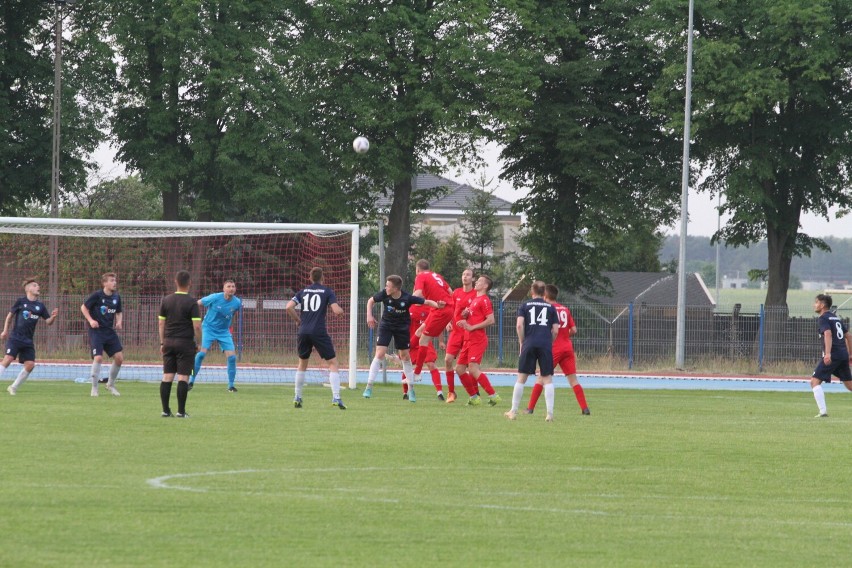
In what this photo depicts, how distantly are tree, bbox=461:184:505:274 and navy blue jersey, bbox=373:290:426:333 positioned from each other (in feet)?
159

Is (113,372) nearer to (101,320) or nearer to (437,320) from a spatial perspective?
(101,320)

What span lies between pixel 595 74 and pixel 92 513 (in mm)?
35651

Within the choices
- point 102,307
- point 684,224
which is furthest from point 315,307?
point 684,224

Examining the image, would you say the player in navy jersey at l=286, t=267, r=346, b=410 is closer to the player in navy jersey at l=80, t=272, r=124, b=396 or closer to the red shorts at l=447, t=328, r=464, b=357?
the red shorts at l=447, t=328, r=464, b=357

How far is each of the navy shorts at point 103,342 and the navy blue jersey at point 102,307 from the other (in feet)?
0.31

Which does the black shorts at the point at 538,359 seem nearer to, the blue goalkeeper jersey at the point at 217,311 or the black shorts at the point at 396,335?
the black shorts at the point at 396,335

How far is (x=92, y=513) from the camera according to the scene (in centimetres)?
841

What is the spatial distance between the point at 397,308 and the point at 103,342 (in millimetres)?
4615

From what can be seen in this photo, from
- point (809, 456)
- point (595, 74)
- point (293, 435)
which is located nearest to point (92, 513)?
point (293, 435)

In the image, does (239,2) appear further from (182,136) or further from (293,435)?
(293,435)

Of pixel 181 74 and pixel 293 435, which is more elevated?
pixel 181 74

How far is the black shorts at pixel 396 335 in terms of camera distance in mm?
19422

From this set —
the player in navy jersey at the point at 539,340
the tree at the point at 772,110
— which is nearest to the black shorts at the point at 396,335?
the player in navy jersey at the point at 539,340

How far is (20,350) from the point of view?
19.5 m
